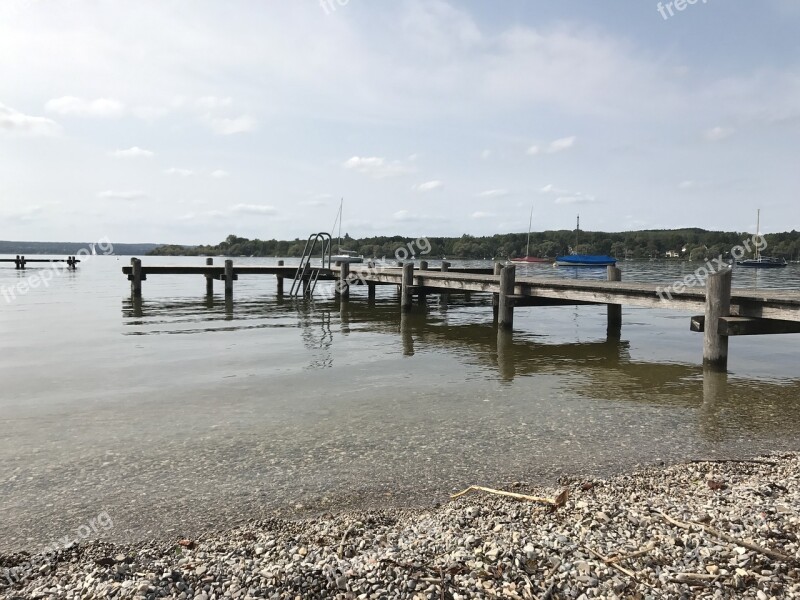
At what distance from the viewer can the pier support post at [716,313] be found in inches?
465

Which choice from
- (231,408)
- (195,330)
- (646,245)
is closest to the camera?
(231,408)

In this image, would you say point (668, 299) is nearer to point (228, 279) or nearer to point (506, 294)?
point (506, 294)

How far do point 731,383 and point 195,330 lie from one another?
48.3ft

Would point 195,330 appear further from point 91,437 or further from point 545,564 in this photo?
point 545,564

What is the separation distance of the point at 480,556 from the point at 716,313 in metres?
9.48

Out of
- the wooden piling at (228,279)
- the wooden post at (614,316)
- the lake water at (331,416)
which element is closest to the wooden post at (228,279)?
the wooden piling at (228,279)

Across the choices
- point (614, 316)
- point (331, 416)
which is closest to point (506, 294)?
point (614, 316)

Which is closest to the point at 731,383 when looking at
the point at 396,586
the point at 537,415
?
the point at 537,415

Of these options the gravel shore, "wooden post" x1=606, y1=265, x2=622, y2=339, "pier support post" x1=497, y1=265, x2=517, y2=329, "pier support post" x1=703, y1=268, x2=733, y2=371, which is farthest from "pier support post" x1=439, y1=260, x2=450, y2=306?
the gravel shore

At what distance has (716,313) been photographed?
11891mm

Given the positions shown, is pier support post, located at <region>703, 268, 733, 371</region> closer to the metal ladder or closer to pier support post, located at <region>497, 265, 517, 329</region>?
pier support post, located at <region>497, 265, 517, 329</region>

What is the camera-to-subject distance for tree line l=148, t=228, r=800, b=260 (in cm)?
10647

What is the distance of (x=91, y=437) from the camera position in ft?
26.5

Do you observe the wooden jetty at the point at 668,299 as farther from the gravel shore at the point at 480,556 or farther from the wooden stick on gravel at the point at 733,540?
Result: the wooden stick on gravel at the point at 733,540
